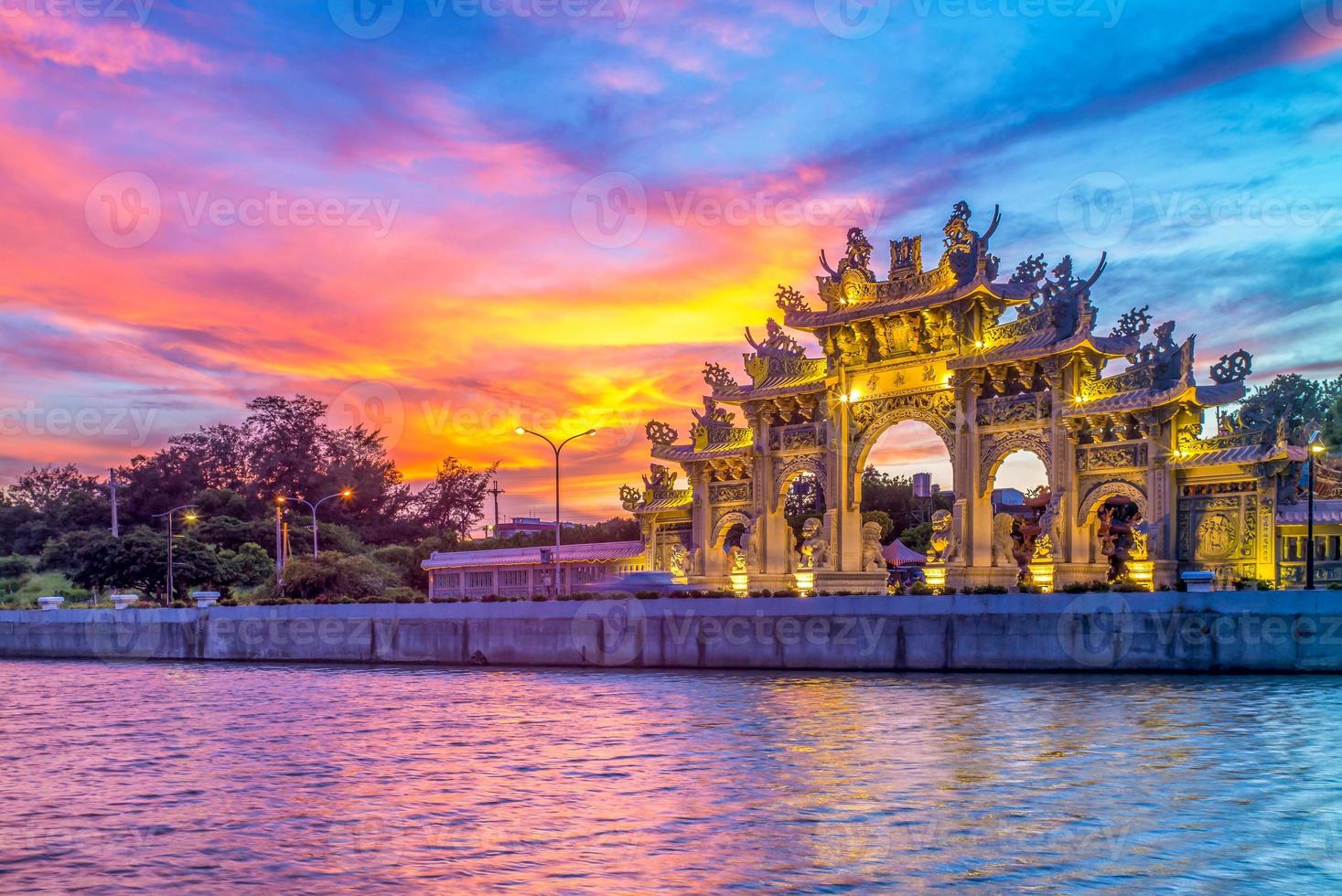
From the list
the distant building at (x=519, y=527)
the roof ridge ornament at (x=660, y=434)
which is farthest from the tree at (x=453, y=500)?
the roof ridge ornament at (x=660, y=434)

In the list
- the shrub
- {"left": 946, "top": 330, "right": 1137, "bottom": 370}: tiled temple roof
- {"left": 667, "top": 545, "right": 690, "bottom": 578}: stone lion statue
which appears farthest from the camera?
the shrub

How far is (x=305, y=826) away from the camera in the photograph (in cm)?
1422

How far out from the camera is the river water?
465 inches

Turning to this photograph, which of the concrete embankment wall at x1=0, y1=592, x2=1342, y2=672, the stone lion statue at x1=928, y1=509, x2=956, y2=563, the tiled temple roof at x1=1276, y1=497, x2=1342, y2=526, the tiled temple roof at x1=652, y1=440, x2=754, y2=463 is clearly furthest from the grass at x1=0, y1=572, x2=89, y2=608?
the tiled temple roof at x1=1276, y1=497, x2=1342, y2=526

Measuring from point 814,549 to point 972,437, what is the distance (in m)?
7.37

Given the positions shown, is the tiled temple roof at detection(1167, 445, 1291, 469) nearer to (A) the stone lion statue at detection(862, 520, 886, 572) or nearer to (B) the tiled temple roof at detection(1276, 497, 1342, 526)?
(B) the tiled temple roof at detection(1276, 497, 1342, 526)

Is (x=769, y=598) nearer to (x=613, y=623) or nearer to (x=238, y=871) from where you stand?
(x=613, y=623)

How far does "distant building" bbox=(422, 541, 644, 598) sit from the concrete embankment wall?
11.8 metres

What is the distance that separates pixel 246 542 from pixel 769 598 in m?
58.2

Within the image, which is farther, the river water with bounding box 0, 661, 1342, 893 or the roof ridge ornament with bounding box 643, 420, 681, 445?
the roof ridge ornament with bounding box 643, 420, 681, 445

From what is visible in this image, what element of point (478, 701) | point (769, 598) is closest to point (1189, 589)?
point (769, 598)

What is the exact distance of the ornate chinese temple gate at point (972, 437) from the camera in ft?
118

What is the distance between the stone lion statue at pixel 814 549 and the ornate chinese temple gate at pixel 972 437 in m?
0.10

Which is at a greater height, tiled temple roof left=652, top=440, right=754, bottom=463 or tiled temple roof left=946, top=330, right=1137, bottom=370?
tiled temple roof left=946, top=330, right=1137, bottom=370
